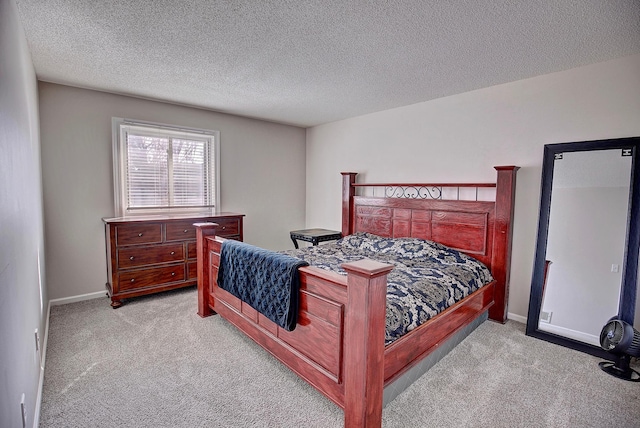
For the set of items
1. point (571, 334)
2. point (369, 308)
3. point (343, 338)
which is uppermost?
point (369, 308)

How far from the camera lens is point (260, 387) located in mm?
2096

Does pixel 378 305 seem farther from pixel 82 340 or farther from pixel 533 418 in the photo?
pixel 82 340

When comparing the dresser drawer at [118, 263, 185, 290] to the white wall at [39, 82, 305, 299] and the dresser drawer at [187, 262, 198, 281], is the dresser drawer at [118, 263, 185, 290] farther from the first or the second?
the white wall at [39, 82, 305, 299]

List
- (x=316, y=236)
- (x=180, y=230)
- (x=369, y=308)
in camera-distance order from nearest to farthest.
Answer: (x=369, y=308)
(x=180, y=230)
(x=316, y=236)

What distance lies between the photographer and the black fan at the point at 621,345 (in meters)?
2.24

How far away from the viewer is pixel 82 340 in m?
2.68

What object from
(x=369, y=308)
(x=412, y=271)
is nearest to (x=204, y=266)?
(x=412, y=271)

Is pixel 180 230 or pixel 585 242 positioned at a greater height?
pixel 585 242

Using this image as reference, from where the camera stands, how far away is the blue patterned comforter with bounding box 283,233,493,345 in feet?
6.77

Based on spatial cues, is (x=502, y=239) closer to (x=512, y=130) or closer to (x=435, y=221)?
(x=435, y=221)

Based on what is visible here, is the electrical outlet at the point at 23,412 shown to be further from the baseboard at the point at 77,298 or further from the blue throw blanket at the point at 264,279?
the baseboard at the point at 77,298

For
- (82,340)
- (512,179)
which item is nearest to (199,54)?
(82,340)

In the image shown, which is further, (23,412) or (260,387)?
(260,387)

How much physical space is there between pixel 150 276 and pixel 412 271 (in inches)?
117
